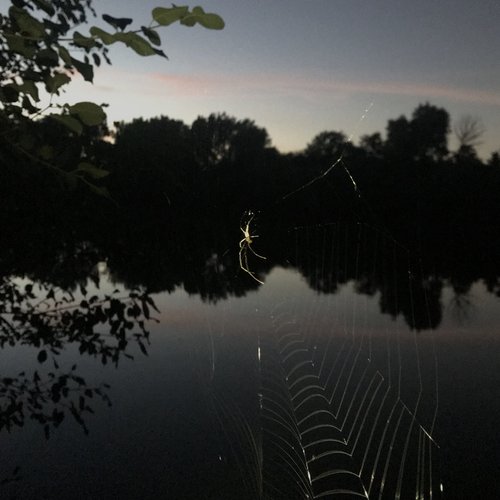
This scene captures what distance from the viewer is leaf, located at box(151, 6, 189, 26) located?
1005mm

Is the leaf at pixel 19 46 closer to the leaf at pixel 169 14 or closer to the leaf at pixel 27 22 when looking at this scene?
the leaf at pixel 27 22

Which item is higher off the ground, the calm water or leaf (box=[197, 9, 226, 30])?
leaf (box=[197, 9, 226, 30])

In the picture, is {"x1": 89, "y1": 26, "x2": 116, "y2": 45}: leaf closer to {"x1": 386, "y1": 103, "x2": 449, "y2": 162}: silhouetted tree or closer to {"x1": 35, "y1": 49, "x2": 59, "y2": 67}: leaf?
{"x1": 35, "y1": 49, "x2": 59, "y2": 67}: leaf

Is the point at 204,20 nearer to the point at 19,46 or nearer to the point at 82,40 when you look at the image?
the point at 82,40

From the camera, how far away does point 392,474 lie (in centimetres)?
541

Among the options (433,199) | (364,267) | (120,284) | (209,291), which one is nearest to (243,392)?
(209,291)

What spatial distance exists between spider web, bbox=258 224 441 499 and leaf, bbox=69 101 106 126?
8.17 feet

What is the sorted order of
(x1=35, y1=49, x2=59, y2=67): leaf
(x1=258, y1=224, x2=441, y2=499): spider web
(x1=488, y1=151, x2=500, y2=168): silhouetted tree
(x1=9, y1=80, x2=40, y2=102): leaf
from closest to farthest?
(x1=35, y1=49, x2=59, y2=67): leaf < (x1=9, y1=80, x2=40, y2=102): leaf < (x1=258, y1=224, x2=441, y2=499): spider web < (x1=488, y1=151, x2=500, y2=168): silhouetted tree

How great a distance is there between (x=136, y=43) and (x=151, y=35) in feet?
0.12

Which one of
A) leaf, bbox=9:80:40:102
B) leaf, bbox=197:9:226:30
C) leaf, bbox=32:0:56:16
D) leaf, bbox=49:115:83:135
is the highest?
leaf, bbox=32:0:56:16

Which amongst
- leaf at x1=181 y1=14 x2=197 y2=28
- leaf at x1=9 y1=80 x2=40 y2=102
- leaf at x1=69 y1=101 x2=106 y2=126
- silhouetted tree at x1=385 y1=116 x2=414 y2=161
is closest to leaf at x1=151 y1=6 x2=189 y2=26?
leaf at x1=181 y1=14 x2=197 y2=28

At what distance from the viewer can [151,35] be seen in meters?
1.08

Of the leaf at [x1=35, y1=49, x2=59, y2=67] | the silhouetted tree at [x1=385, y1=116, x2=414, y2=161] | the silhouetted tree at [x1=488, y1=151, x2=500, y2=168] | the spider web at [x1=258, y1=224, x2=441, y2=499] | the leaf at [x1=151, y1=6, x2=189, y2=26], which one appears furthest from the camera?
the silhouetted tree at [x1=385, y1=116, x2=414, y2=161]

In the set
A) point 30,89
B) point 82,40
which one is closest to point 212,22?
point 82,40
